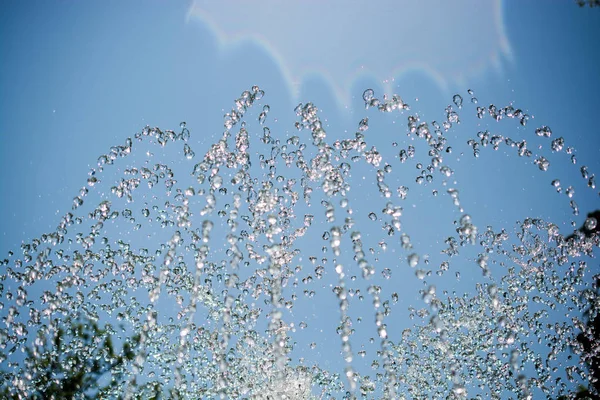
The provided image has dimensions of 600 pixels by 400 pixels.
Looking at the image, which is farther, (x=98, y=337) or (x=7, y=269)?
(x=98, y=337)

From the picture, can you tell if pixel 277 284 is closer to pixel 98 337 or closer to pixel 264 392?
pixel 264 392

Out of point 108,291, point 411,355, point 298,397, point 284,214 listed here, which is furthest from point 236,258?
point 411,355

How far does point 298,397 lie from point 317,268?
3546 millimetres

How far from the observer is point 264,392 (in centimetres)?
953

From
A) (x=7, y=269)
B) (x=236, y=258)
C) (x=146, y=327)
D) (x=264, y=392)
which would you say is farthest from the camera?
(x=146, y=327)

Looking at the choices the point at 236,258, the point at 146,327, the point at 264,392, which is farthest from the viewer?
the point at 146,327

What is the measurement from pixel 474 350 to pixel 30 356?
1033 cm

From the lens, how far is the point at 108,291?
9102mm

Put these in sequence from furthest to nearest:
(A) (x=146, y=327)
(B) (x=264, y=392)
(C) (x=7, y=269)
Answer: (A) (x=146, y=327), (B) (x=264, y=392), (C) (x=7, y=269)

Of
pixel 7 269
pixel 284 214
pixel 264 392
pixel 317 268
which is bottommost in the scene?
pixel 264 392

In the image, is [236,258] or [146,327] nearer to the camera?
[236,258]

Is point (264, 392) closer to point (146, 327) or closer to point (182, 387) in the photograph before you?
point (182, 387)

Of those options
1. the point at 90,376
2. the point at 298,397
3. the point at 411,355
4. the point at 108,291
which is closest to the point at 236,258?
the point at 108,291

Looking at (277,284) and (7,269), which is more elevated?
(7,269)
